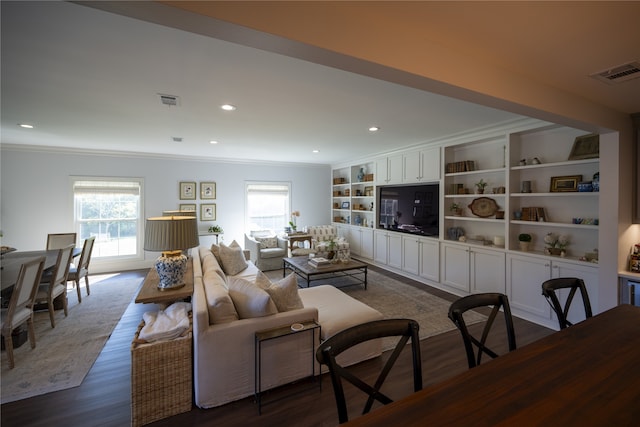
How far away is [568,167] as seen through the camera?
343 centimetres

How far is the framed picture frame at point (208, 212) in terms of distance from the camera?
6.59 m

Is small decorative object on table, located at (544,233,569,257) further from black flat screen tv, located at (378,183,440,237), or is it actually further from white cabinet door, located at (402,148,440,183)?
white cabinet door, located at (402,148,440,183)

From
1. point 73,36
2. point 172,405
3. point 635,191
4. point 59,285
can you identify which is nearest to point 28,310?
point 59,285

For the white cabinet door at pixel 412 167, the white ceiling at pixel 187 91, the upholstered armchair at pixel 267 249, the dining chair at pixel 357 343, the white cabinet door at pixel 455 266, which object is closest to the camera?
the dining chair at pixel 357 343

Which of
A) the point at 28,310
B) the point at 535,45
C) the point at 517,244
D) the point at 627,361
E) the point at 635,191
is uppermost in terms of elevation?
the point at 535,45

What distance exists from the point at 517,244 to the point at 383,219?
267cm

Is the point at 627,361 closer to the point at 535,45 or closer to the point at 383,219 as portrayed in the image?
the point at 535,45

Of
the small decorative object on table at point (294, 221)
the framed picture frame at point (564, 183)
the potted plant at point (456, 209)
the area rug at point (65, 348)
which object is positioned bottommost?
the area rug at point (65, 348)

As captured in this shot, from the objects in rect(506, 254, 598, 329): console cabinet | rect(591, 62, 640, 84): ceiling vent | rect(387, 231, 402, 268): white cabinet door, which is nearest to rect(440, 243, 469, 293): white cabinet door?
rect(506, 254, 598, 329): console cabinet

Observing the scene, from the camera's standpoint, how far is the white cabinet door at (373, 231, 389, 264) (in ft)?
19.5

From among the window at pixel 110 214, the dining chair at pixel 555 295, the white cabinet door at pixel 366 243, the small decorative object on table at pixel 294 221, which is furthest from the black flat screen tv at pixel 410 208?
the window at pixel 110 214

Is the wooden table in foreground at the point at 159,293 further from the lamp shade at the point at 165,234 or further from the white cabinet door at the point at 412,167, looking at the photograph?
the white cabinet door at the point at 412,167

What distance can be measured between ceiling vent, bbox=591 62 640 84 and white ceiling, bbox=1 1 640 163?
0.11 meters

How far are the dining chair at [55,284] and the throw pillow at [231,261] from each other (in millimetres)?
1838
